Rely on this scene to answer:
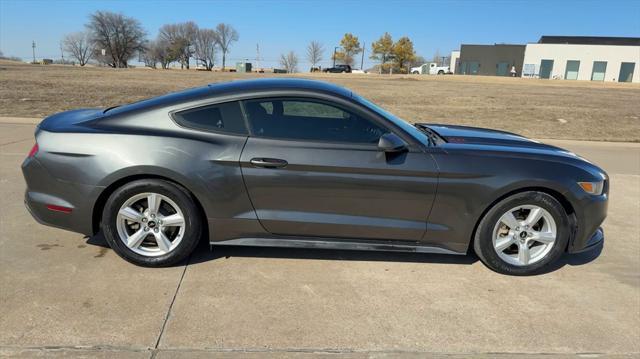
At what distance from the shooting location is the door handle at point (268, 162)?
3584mm

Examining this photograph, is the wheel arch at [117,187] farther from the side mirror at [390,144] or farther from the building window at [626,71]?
the building window at [626,71]

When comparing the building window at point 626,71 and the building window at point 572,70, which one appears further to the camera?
the building window at point 572,70

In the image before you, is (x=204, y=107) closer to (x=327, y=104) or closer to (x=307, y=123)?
(x=307, y=123)

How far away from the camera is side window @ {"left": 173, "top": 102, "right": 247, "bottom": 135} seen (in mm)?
3688

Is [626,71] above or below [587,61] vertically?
below

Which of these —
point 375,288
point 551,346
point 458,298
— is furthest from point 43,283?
point 551,346

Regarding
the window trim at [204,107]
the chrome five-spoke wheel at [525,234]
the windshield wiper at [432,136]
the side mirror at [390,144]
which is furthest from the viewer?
the windshield wiper at [432,136]

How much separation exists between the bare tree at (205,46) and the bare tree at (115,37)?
59.3 feet

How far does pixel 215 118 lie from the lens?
12.2ft

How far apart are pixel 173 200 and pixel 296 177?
0.96 metres

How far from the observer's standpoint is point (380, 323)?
10.2 feet

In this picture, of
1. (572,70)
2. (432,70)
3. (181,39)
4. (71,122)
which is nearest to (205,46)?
(181,39)

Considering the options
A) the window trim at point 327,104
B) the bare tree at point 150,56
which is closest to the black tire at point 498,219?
the window trim at point 327,104

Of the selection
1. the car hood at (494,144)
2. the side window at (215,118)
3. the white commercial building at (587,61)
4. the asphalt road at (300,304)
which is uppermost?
the white commercial building at (587,61)
